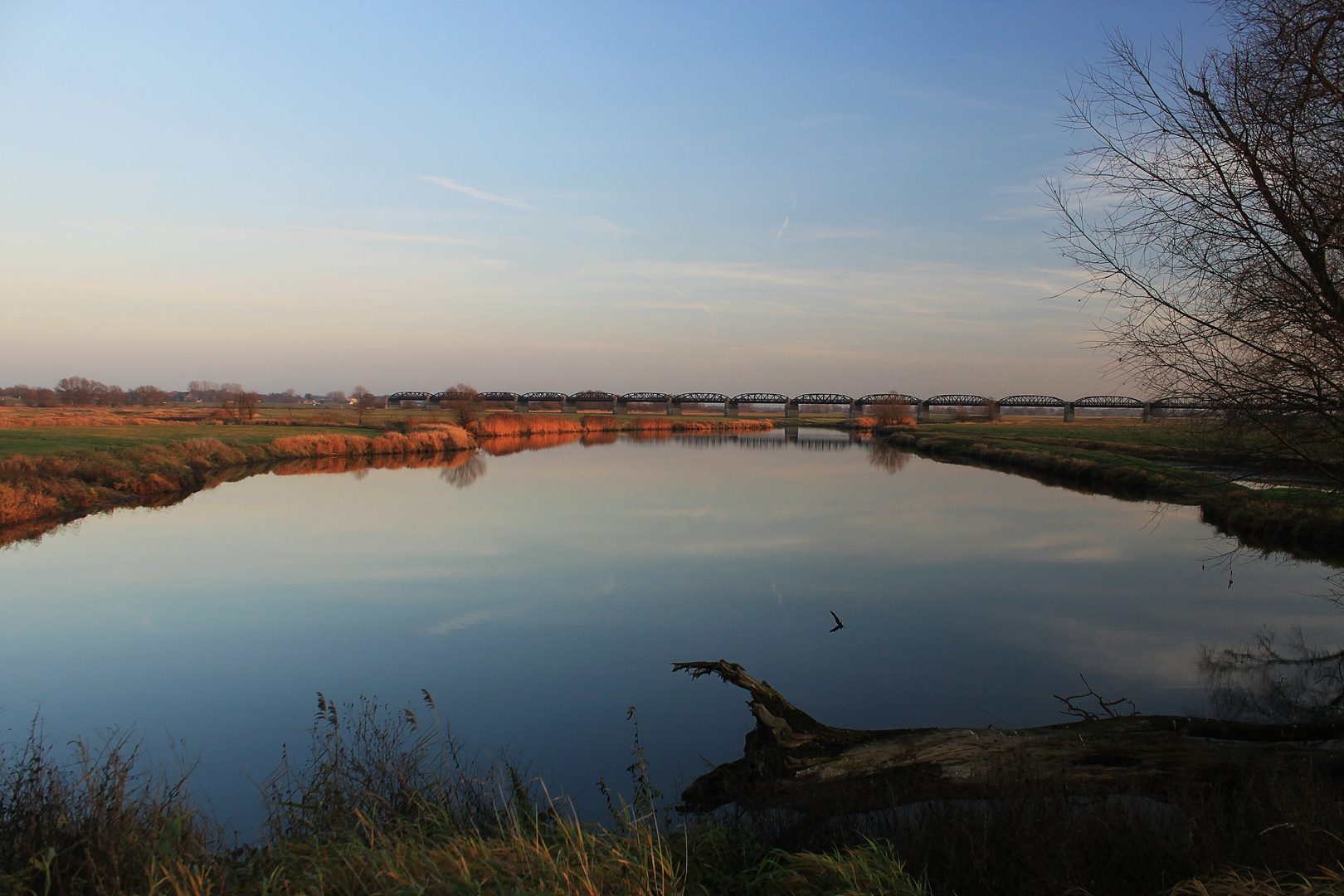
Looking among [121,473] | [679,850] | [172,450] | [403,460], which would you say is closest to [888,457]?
[403,460]

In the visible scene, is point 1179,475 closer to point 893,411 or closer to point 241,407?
point 241,407

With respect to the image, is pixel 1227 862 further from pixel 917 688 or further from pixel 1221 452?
pixel 917 688

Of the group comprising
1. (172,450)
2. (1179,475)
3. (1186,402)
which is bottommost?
(172,450)

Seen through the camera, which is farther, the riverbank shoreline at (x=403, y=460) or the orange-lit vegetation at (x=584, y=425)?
the orange-lit vegetation at (x=584, y=425)

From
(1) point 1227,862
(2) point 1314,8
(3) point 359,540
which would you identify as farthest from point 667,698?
(3) point 359,540

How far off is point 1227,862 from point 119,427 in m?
54.5

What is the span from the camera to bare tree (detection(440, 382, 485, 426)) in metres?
61.2

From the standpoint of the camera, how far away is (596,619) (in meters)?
11.5

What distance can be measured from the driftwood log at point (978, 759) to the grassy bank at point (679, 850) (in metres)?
0.35

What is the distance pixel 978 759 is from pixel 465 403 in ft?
201

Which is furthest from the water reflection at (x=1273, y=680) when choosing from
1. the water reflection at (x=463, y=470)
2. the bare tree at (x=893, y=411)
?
the bare tree at (x=893, y=411)

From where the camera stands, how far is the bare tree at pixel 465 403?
201 ft

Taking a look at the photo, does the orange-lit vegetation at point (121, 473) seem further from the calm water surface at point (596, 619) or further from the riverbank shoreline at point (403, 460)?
the calm water surface at point (596, 619)

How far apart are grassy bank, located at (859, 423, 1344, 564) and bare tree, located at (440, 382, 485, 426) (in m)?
35.0
